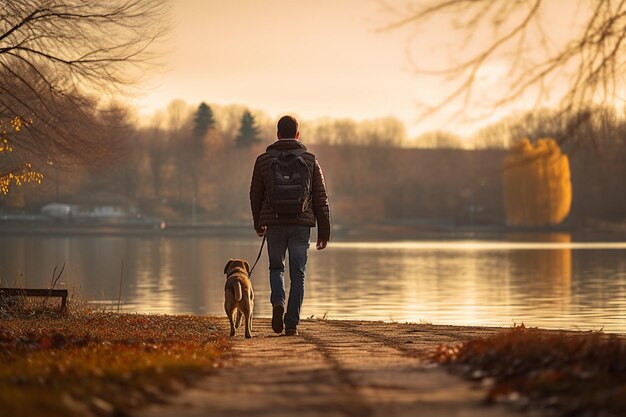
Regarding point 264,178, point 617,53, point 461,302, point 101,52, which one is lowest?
point 461,302

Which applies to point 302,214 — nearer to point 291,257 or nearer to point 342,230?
point 291,257

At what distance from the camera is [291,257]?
11781 millimetres

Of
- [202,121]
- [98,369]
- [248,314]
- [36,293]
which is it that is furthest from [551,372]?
[202,121]

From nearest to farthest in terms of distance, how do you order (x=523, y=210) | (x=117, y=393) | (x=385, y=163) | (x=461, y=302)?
(x=117, y=393), (x=461, y=302), (x=523, y=210), (x=385, y=163)

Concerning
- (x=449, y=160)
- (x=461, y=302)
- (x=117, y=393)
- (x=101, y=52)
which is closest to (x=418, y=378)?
(x=117, y=393)

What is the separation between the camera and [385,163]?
570 feet

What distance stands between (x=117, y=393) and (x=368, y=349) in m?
4.31

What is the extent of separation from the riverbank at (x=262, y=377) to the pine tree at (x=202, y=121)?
497 feet

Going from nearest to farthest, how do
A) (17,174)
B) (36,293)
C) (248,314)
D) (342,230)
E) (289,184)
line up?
(289,184), (248,314), (36,293), (17,174), (342,230)

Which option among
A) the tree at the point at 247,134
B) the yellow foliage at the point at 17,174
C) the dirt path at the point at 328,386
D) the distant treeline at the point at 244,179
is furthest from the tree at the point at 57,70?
the tree at the point at 247,134

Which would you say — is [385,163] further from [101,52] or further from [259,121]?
[101,52]

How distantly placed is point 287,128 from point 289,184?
72 cm

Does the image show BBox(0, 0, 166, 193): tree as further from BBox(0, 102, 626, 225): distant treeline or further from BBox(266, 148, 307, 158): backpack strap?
BBox(0, 102, 626, 225): distant treeline

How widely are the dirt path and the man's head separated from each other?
2447 millimetres
